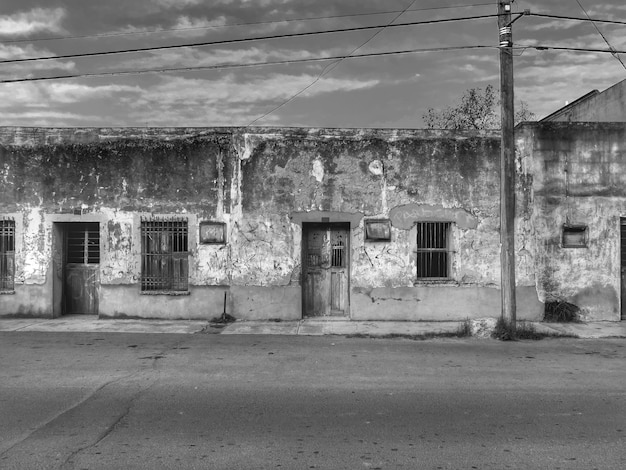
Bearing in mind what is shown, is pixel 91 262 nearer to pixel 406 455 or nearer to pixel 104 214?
pixel 104 214

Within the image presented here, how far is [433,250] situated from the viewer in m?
12.0

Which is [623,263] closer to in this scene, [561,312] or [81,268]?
[561,312]

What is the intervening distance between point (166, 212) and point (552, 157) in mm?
8498

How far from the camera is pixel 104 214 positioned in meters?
12.1

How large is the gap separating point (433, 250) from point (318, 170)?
3064 mm

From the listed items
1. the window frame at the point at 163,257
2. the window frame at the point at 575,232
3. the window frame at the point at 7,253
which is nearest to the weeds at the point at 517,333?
the window frame at the point at 575,232

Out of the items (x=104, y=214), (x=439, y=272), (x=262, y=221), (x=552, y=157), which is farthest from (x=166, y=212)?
(x=552, y=157)

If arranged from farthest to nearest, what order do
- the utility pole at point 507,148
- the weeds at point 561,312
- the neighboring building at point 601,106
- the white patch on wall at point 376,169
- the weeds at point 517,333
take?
the neighboring building at point 601,106 → the white patch on wall at point 376,169 → the weeds at point 561,312 → the utility pole at point 507,148 → the weeds at point 517,333

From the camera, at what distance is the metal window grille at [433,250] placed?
11992 mm

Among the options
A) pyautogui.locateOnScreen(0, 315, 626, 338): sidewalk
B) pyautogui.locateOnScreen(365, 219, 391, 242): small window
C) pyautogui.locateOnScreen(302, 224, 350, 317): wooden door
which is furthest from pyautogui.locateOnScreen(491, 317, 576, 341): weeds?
pyautogui.locateOnScreen(302, 224, 350, 317): wooden door

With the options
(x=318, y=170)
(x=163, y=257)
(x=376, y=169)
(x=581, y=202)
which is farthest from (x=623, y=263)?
(x=163, y=257)

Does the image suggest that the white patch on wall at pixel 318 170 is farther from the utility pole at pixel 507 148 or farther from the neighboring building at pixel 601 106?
the neighboring building at pixel 601 106

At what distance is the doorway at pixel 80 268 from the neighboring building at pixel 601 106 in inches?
591

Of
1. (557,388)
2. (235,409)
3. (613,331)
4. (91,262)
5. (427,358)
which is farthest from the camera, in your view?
(91,262)
